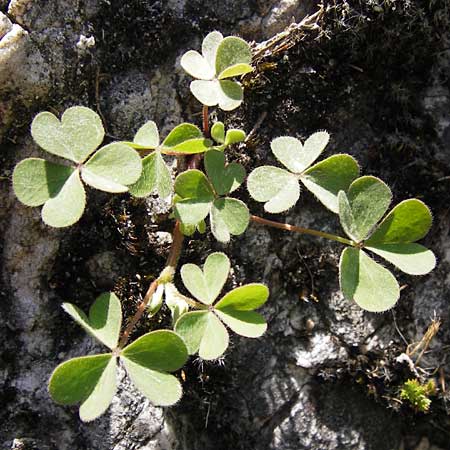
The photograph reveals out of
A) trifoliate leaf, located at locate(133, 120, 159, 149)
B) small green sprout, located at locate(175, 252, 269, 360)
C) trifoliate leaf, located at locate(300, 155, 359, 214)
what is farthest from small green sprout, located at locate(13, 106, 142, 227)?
trifoliate leaf, located at locate(300, 155, 359, 214)

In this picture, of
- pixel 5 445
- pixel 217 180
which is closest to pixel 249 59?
pixel 217 180

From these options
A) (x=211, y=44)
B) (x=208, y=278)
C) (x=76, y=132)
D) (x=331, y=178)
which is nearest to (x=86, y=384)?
(x=208, y=278)

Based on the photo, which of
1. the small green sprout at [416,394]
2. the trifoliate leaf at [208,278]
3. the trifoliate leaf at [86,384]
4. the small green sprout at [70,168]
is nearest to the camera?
the trifoliate leaf at [86,384]

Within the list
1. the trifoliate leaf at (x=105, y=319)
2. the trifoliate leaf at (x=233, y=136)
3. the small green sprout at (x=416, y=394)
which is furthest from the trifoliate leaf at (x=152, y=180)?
the small green sprout at (x=416, y=394)

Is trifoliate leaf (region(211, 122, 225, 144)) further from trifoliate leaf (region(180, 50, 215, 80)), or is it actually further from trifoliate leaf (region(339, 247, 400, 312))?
trifoliate leaf (region(339, 247, 400, 312))

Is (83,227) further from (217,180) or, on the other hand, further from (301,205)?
(301,205)

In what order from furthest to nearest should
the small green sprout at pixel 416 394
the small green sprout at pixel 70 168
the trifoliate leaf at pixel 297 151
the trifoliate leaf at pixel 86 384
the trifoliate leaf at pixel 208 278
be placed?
1. the small green sprout at pixel 416 394
2. the trifoliate leaf at pixel 297 151
3. the trifoliate leaf at pixel 208 278
4. the small green sprout at pixel 70 168
5. the trifoliate leaf at pixel 86 384

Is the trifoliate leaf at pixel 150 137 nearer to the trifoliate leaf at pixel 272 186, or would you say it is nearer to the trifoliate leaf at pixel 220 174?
the trifoliate leaf at pixel 220 174

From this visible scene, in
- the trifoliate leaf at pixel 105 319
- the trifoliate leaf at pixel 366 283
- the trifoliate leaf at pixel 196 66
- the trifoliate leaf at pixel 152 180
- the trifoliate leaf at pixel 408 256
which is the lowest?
the trifoliate leaf at pixel 408 256
